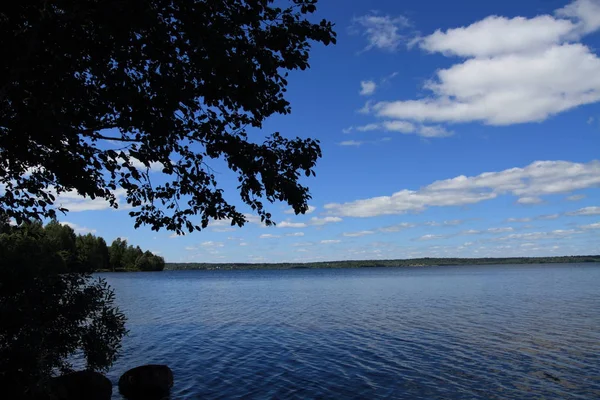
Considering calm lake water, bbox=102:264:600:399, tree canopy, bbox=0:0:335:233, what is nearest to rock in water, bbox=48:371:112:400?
calm lake water, bbox=102:264:600:399

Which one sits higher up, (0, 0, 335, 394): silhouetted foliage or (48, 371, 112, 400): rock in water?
(0, 0, 335, 394): silhouetted foliage

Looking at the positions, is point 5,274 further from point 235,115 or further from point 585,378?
point 585,378

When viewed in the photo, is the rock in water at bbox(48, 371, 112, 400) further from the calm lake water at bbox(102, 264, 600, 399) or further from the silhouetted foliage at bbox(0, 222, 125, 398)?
the calm lake water at bbox(102, 264, 600, 399)

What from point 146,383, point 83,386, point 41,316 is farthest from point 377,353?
point 41,316

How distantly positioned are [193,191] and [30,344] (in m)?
8.53

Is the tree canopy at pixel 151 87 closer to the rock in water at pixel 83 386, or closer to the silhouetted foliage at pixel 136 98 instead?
the silhouetted foliage at pixel 136 98

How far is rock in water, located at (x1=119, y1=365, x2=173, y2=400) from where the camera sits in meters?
18.2

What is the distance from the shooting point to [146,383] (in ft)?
59.9

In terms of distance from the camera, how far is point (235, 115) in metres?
12.0

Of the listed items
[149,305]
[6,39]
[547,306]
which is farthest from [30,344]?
[547,306]

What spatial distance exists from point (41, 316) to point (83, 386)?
10.8 feet

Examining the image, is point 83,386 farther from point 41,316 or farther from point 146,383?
point 41,316

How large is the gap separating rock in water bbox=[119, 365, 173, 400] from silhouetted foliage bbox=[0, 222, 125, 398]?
5.06ft

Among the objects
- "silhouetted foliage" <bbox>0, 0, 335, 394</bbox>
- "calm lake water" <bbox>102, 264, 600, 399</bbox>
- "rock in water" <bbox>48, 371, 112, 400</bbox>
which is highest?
"silhouetted foliage" <bbox>0, 0, 335, 394</bbox>
